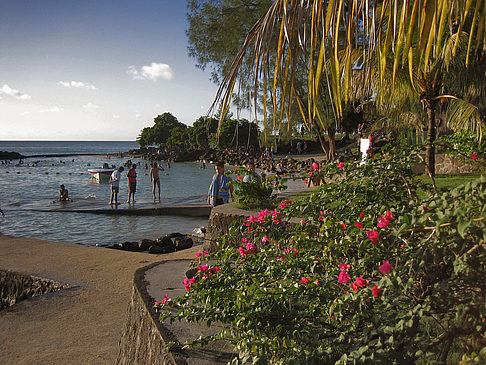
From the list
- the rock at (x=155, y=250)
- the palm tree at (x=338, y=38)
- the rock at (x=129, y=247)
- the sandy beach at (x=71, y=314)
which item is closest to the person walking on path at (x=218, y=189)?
the sandy beach at (x=71, y=314)

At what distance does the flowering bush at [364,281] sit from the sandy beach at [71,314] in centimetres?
260

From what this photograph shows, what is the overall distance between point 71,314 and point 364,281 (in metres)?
5.16

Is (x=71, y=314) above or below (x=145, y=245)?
above

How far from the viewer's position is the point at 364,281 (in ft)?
7.40

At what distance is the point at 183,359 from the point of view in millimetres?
2799

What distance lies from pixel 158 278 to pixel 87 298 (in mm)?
2387

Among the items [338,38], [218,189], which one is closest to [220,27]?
[218,189]

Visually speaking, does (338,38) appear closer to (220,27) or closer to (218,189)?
(218,189)

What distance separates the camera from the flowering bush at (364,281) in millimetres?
1835

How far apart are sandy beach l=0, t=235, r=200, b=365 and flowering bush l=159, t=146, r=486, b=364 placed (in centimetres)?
260

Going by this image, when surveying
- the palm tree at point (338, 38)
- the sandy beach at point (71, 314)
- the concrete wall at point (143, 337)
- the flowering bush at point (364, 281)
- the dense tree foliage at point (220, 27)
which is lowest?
the sandy beach at point (71, 314)

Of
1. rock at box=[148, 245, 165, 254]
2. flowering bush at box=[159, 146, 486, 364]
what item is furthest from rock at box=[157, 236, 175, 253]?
flowering bush at box=[159, 146, 486, 364]

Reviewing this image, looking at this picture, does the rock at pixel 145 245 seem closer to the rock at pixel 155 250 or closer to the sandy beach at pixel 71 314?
the rock at pixel 155 250

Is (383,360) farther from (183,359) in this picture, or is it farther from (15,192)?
(15,192)
